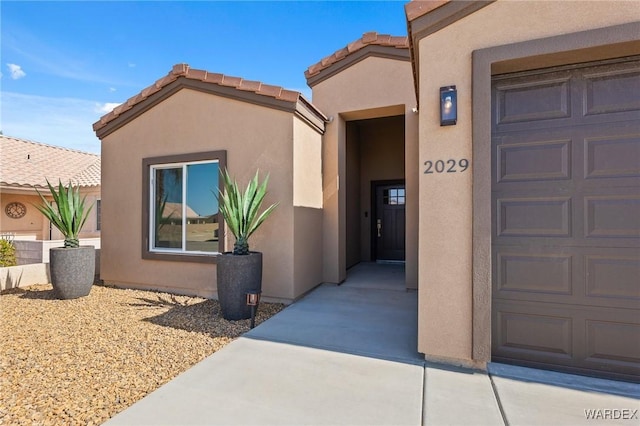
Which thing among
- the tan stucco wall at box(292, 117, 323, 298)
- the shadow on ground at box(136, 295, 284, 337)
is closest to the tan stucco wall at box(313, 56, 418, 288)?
the tan stucco wall at box(292, 117, 323, 298)

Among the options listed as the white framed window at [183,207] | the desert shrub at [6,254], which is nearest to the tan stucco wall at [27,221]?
the desert shrub at [6,254]

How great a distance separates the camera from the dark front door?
378 inches

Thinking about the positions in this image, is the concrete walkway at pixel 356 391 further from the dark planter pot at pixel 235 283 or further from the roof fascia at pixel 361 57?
the roof fascia at pixel 361 57

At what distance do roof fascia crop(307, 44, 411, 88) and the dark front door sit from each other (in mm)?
3976

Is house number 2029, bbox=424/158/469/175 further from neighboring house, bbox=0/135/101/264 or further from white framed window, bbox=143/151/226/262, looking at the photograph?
neighboring house, bbox=0/135/101/264

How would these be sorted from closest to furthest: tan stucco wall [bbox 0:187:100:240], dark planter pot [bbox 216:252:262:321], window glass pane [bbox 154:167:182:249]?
dark planter pot [bbox 216:252:262:321] → window glass pane [bbox 154:167:182:249] → tan stucco wall [bbox 0:187:100:240]

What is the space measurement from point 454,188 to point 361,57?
493 centimetres

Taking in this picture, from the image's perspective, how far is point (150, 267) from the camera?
6539 mm

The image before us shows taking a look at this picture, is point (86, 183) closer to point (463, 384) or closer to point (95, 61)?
point (95, 61)

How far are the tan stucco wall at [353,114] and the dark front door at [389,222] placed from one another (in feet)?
10.1

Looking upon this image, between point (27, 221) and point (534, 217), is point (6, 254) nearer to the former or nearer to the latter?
point (27, 221)

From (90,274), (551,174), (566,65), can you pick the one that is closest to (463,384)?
(551,174)

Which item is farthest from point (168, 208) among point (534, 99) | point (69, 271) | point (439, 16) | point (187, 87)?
point (534, 99)

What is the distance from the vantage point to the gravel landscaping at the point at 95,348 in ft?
8.35
